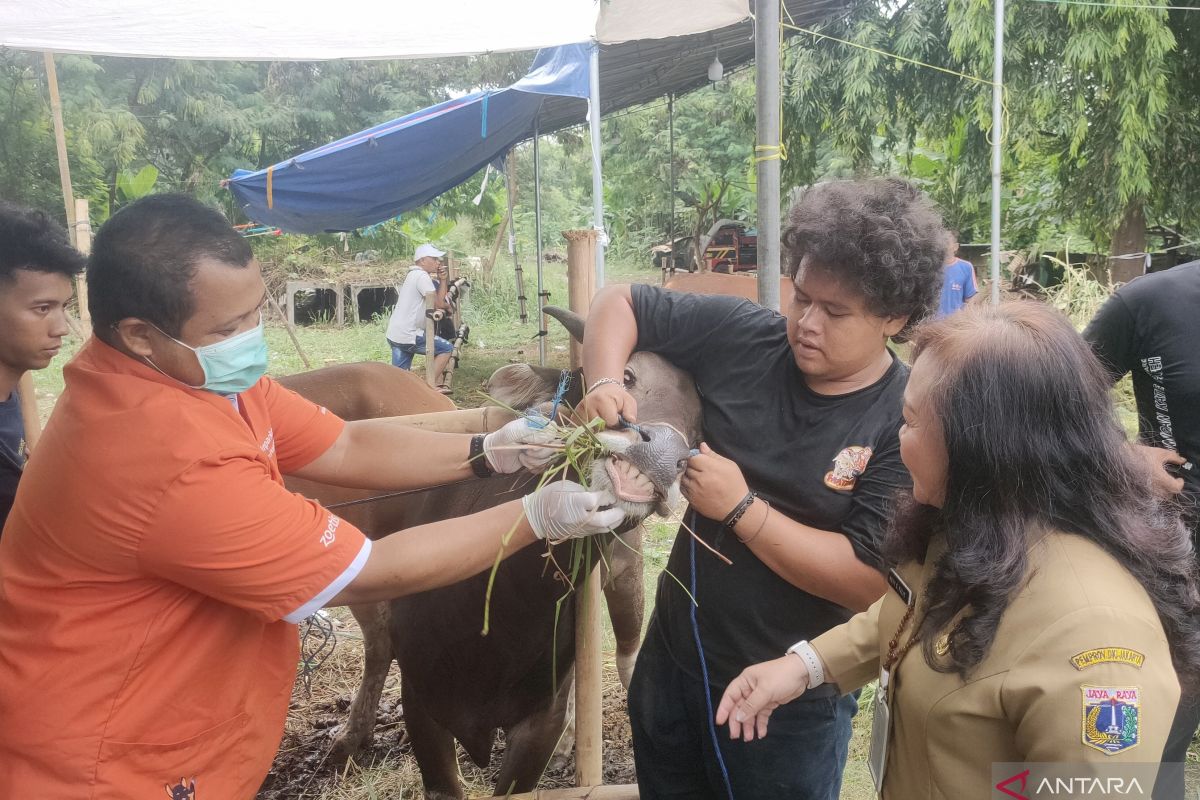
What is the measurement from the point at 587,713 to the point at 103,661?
1661mm

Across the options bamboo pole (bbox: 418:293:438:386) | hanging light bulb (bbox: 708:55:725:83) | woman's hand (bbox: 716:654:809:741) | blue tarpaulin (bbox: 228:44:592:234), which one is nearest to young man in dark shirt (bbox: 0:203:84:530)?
woman's hand (bbox: 716:654:809:741)

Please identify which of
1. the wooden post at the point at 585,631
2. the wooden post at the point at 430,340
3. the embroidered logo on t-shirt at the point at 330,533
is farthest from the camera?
the wooden post at the point at 430,340

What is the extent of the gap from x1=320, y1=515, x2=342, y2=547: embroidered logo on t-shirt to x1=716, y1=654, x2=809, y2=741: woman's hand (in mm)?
917

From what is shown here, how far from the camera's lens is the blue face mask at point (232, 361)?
186cm

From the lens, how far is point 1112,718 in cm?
119

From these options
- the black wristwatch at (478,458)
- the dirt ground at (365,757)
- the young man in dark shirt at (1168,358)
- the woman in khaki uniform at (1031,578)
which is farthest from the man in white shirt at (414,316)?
the woman in khaki uniform at (1031,578)

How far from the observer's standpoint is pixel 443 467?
2.53 metres

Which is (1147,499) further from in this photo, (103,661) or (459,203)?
(459,203)

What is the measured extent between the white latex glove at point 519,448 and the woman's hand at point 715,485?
45 cm

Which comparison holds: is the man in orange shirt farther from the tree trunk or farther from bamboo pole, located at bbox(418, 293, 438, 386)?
the tree trunk

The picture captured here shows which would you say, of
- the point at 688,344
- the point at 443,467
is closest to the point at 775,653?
the point at 688,344

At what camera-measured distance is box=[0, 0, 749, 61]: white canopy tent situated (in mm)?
5574

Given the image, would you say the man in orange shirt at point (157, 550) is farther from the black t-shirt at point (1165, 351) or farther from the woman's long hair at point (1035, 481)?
the black t-shirt at point (1165, 351)

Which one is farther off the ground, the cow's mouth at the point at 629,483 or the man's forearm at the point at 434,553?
the cow's mouth at the point at 629,483
